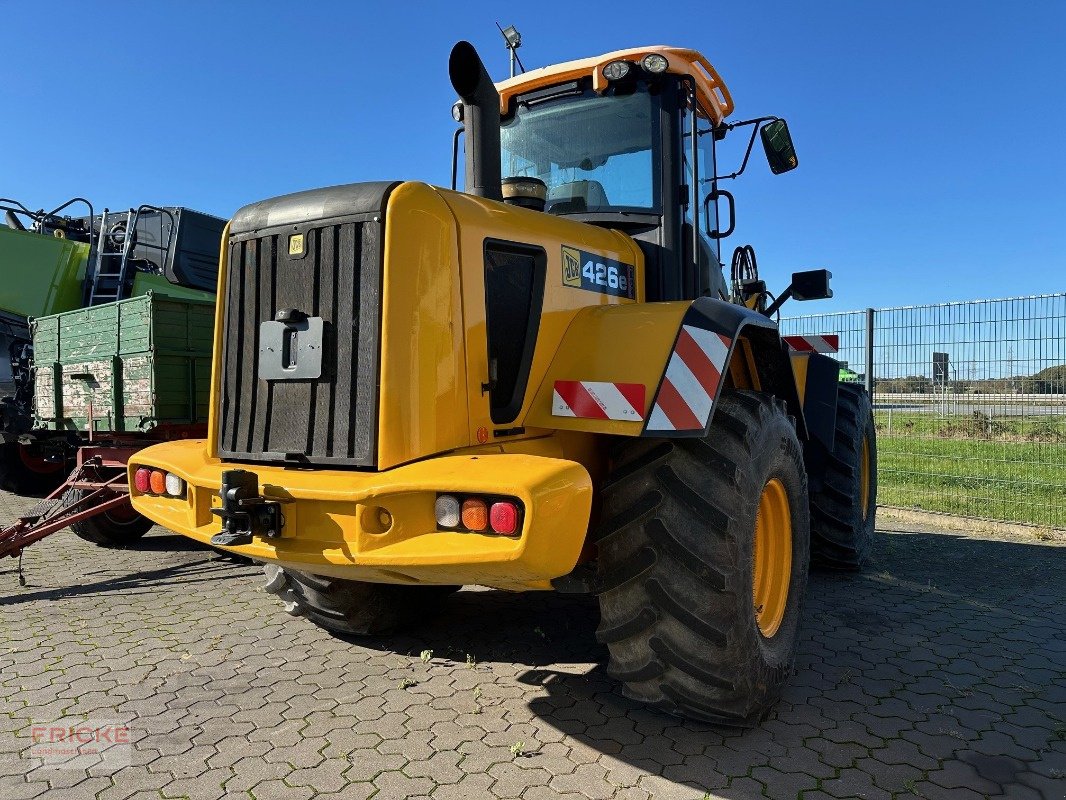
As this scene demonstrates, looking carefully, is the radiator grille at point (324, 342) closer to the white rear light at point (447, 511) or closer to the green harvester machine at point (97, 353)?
the white rear light at point (447, 511)

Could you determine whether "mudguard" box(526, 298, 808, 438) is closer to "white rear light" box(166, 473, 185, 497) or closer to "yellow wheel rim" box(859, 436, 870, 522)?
"white rear light" box(166, 473, 185, 497)

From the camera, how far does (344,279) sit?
8.87ft

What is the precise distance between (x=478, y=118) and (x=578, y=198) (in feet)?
2.95

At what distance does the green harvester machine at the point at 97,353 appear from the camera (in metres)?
5.57

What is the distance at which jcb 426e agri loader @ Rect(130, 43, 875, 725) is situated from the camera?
243cm

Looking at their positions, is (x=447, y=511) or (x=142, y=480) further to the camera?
(x=142, y=480)

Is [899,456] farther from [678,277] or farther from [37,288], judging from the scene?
[37,288]

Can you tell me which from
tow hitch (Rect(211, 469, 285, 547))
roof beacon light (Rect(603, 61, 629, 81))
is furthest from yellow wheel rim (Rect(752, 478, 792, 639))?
roof beacon light (Rect(603, 61, 629, 81))

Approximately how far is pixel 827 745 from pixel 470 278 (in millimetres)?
2206

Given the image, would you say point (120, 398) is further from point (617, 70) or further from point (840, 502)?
point (840, 502)

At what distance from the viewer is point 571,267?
3.21 meters

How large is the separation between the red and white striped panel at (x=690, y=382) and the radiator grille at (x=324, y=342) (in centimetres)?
105

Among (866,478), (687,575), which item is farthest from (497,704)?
(866,478)

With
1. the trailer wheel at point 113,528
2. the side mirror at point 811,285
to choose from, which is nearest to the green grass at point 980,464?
the side mirror at point 811,285
